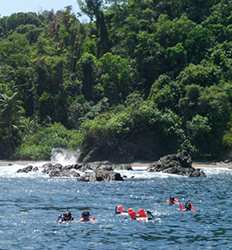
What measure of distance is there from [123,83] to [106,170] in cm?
5013

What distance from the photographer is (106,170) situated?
85.8m

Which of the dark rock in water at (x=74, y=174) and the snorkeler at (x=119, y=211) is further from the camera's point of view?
the dark rock in water at (x=74, y=174)

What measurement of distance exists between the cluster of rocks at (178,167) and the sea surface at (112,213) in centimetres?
314

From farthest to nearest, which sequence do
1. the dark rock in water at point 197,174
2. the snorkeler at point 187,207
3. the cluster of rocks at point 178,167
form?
the cluster of rocks at point 178,167
the dark rock in water at point 197,174
the snorkeler at point 187,207

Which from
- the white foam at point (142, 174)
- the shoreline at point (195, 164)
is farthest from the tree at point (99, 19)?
the white foam at point (142, 174)

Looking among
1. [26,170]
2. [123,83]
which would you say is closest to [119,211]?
[26,170]

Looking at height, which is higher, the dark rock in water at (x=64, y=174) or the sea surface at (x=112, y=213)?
the dark rock in water at (x=64, y=174)

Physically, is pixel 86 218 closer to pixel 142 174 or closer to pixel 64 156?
pixel 142 174

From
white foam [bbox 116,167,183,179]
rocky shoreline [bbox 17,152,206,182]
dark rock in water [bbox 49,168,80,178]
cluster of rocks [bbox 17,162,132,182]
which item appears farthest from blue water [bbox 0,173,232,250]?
dark rock in water [bbox 49,168,80,178]

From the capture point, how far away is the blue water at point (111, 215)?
133 feet

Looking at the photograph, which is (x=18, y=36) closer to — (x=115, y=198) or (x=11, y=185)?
(x=11, y=185)

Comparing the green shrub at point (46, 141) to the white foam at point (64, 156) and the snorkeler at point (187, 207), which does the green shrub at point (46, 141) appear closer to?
the white foam at point (64, 156)

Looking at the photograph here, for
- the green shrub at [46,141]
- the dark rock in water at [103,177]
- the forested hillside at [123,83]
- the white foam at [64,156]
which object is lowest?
the dark rock in water at [103,177]

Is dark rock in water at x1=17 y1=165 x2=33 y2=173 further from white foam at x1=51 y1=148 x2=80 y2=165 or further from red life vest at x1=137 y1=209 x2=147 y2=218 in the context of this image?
red life vest at x1=137 y1=209 x2=147 y2=218
